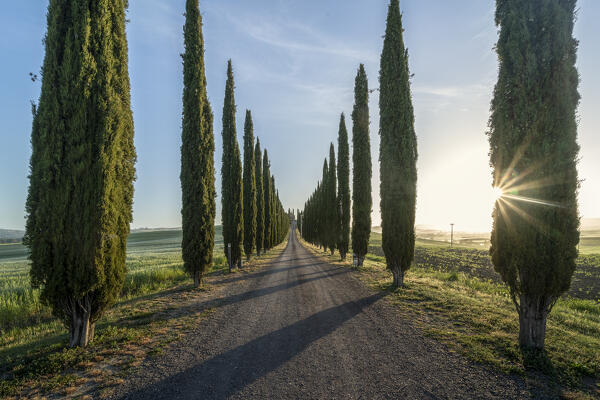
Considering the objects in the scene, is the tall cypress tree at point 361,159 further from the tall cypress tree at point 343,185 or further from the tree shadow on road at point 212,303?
the tree shadow on road at point 212,303

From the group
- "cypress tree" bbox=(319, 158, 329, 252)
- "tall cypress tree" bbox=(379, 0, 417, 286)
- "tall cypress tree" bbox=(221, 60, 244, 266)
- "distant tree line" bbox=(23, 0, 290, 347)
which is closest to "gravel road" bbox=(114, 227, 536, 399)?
"distant tree line" bbox=(23, 0, 290, 347)

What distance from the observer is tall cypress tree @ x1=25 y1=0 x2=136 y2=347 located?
195 inches

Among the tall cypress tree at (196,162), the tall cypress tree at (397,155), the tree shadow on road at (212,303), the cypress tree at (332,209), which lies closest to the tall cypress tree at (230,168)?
the tall cypress tree at (196,162)

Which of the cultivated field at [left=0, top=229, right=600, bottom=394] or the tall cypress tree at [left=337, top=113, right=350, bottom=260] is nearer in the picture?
the cultivated field at [left=0, top=229, right=600, bottom=394]

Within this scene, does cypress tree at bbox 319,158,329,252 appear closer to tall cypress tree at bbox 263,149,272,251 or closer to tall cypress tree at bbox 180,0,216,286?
tall cypress tree at bbox 263,149,272,251

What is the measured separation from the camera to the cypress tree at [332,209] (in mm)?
24594

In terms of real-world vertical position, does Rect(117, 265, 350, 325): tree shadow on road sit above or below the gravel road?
below

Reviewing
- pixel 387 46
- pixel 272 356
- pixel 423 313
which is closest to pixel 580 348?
pixel 423 313

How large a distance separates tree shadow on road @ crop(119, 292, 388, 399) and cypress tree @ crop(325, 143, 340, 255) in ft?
59.6

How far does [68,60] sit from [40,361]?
5.96m

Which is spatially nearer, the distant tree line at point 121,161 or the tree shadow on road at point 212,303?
the distant tree line at point 121,161

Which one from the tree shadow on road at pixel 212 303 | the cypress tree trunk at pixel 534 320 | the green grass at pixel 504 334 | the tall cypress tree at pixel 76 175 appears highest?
the tall cypress tree at pixel 76 175

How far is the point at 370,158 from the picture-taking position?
61.9ft

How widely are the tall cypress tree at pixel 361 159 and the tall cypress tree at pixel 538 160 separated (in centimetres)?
1279
